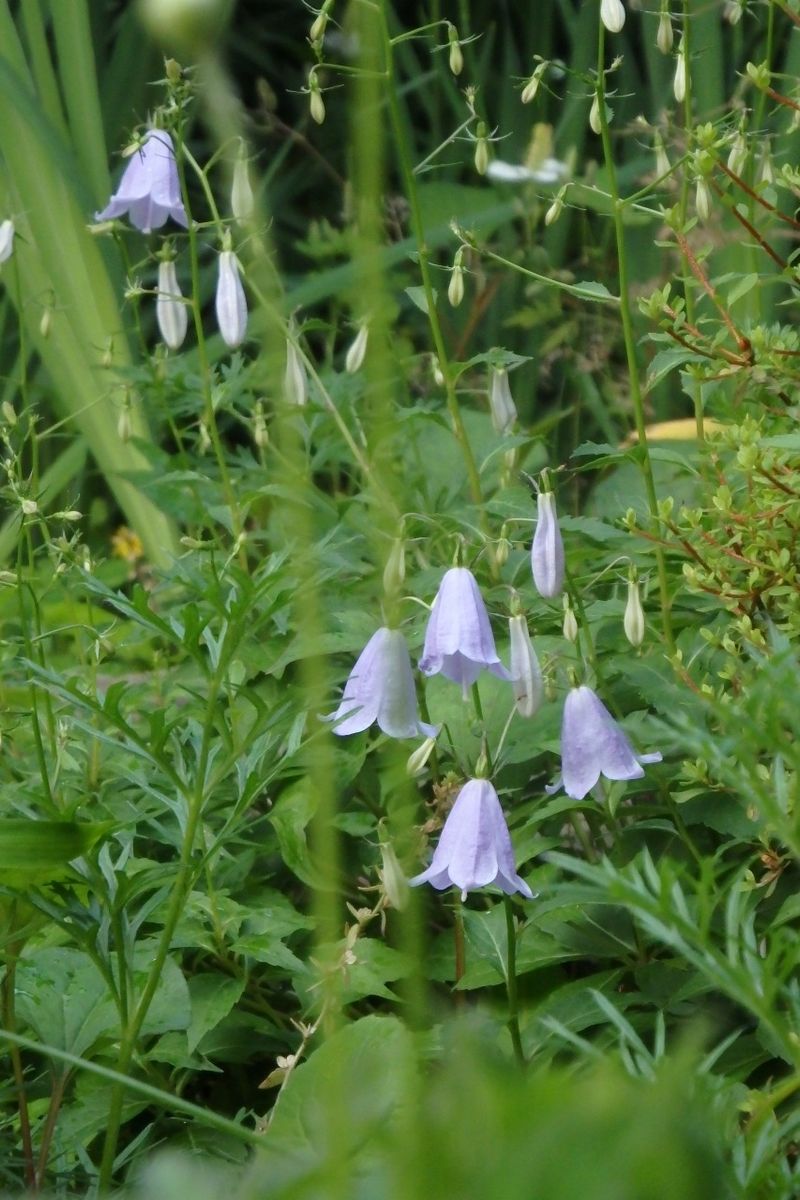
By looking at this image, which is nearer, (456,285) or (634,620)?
(634,620)

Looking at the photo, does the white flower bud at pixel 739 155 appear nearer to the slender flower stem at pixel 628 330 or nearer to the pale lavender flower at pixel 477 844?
the slender flower stem at pixel 628 330

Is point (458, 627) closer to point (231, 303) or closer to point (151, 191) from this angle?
point (231, 303)

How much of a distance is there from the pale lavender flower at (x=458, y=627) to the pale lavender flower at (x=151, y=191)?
23.2 inches

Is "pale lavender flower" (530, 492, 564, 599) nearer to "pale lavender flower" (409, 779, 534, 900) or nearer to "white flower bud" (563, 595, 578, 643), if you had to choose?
"white flower bud" (563, 595, 578, 643)

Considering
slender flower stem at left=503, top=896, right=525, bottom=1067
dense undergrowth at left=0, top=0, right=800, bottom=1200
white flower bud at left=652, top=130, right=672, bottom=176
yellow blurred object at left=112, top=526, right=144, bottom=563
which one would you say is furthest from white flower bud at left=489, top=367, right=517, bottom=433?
yellow blurred object at left=112, top=526, right=144, bottom=563

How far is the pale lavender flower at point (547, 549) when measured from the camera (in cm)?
104

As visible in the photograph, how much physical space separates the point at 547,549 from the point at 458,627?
10 centimetres

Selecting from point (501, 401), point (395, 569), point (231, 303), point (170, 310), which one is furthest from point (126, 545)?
point (395, 569)

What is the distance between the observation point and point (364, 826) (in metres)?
1.21

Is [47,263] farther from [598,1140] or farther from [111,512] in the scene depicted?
[598,1140]

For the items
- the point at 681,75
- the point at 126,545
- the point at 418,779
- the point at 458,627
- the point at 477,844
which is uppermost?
the point at 681,75

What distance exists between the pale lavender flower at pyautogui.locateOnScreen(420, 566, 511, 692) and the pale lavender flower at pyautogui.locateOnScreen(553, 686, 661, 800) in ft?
0.24

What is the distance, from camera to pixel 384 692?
3.11 feet

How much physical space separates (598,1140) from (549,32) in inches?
115
